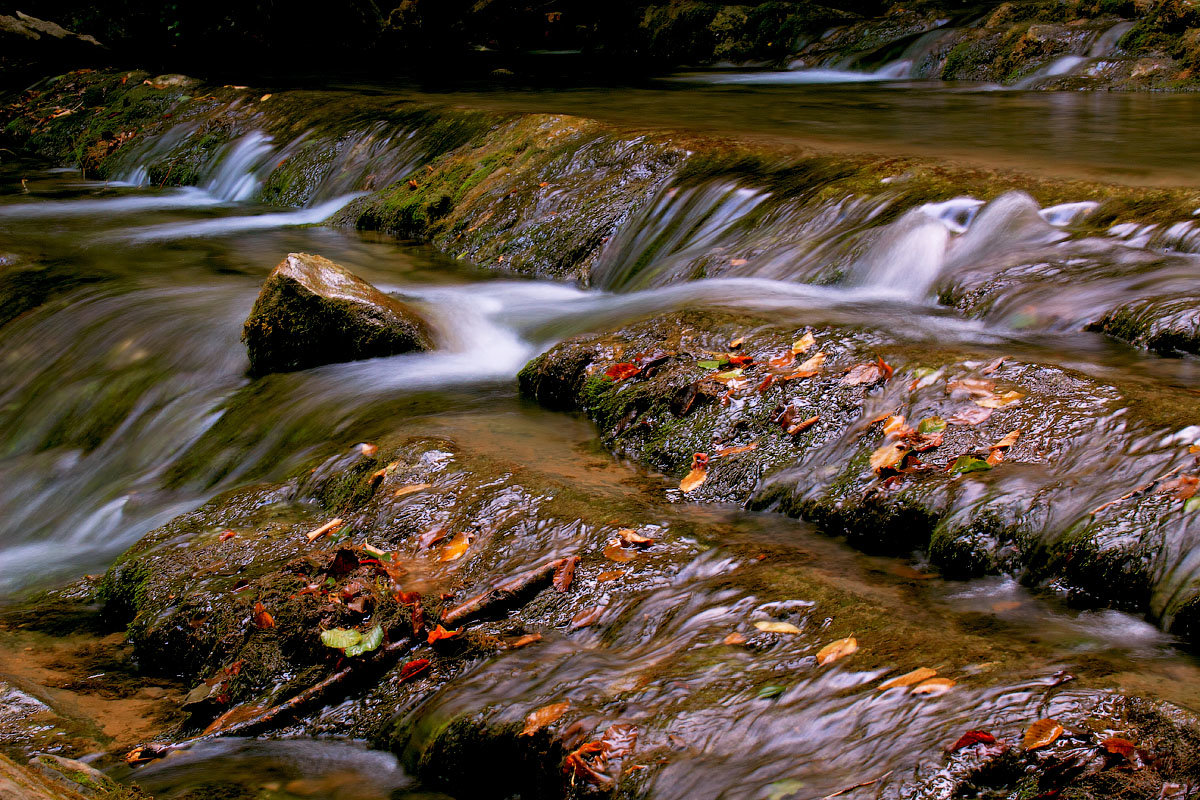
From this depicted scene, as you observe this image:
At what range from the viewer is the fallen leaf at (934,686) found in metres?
2.34

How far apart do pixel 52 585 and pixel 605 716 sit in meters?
3.28

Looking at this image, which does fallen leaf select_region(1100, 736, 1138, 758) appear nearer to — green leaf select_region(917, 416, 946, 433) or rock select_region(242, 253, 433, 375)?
green leaf select_region(917, 416, 946, 433)

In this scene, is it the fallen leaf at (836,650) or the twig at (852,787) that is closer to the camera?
the twig at (852,787)

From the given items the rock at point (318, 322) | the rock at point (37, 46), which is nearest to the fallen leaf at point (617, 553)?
the rock at point (318, 322)

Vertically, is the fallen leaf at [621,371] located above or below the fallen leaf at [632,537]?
above

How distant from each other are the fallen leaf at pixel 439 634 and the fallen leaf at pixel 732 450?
1.41 m

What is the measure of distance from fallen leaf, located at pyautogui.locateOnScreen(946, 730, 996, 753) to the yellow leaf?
1964 millimetres

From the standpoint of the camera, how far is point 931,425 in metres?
3.74

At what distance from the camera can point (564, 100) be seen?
41.5 ft

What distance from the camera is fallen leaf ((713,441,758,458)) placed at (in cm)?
409

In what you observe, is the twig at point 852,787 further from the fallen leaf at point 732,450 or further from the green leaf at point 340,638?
the fallen leaf at point 732,450

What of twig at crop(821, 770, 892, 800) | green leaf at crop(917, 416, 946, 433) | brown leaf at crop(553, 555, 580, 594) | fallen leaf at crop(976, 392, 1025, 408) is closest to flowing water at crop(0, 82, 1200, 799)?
twig at crop(821, 770, 892, 800)

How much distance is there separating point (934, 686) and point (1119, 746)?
1.42 ft

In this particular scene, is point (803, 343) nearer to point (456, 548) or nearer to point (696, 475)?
point (696, 475)
